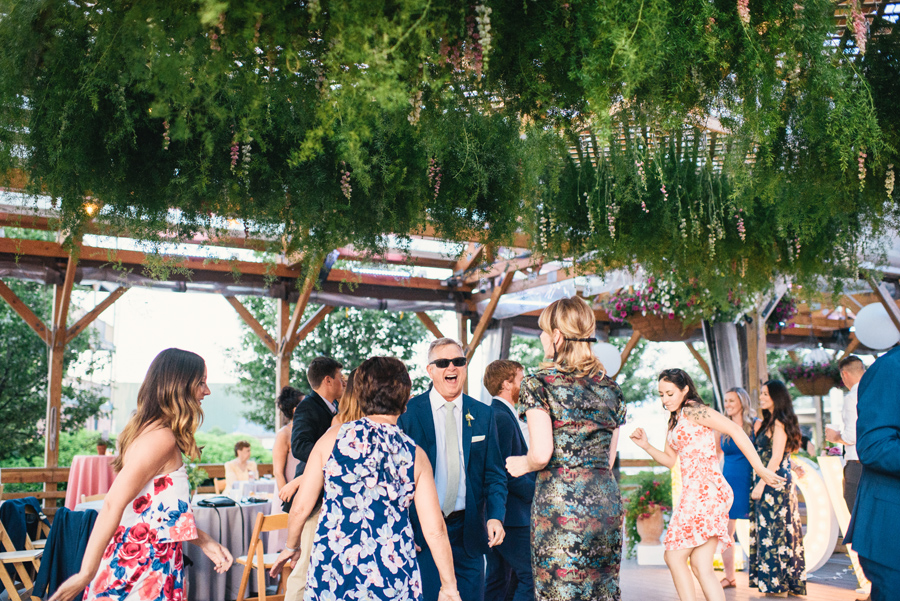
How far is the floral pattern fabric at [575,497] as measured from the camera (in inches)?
99.8

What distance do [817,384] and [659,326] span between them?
5271 mm

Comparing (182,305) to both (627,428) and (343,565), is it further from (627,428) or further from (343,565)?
(343,565)

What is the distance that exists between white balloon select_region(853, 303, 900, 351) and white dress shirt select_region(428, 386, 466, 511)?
5.87m

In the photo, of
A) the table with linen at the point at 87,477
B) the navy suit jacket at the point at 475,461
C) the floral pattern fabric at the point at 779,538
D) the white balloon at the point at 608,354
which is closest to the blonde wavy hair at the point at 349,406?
the navy suit jacket at the point at 475,461

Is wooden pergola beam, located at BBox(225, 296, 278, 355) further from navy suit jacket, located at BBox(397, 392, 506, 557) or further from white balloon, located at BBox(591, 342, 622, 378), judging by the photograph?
navy suit jacket, located at BBox(397, 392, 506, 557)

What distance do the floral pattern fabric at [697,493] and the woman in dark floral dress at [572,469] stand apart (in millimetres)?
1727

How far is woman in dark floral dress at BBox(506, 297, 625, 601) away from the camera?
254cm

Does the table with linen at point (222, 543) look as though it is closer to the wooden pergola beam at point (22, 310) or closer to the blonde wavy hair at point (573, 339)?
the blonde wavy hair at point (573, 339)

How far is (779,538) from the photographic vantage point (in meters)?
5.79

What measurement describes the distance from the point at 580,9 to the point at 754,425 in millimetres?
5373

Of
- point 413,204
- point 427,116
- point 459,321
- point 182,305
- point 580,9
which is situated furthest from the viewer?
point 182,305

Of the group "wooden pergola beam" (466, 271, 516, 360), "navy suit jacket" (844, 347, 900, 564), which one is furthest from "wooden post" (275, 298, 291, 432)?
"navy suit jacket" (844, 347, 900, 564)

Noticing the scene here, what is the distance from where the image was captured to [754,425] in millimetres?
6492

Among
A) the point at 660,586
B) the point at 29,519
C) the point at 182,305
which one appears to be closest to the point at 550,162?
the point at 660,586
